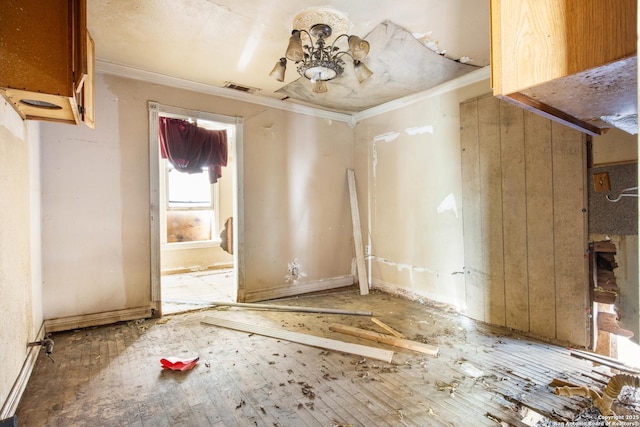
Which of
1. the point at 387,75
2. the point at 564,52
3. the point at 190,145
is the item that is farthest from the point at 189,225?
the point at 564,52

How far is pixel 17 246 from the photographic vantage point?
2.10 meters

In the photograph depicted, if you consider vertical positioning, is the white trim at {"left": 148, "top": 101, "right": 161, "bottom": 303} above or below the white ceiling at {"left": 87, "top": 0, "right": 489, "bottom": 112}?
below

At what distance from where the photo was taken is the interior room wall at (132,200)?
121 inches

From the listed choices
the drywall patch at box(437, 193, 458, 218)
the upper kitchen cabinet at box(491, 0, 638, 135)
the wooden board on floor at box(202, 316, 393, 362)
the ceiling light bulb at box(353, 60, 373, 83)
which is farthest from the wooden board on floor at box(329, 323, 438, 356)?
the ceiling light bulb at box(353, 60, 373, 83)

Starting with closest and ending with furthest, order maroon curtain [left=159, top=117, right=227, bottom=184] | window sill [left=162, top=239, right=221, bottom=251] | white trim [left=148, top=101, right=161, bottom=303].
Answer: white trim [left=148, top=101, right=161, bottom=303] < maroon curtain [left=159, top=117, right=227, bottom=184] < window sill [left=162, top=239, right=221, bottom=251]

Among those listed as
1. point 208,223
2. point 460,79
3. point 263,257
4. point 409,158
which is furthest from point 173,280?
point 460,79

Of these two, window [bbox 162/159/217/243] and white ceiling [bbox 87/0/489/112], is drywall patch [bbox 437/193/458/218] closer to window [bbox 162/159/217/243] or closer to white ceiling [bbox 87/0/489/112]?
white ceiling [bbox 87/0/489/112]

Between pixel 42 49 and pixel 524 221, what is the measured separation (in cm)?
373

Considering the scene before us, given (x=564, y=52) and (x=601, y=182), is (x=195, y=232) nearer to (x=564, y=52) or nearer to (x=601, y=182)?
(x=601, y=182)

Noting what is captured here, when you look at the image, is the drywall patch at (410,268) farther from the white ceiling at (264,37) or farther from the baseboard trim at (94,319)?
the baseboard trim at (94,319)

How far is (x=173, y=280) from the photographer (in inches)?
218

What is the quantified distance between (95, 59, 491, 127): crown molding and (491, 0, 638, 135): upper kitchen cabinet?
2.59 metres

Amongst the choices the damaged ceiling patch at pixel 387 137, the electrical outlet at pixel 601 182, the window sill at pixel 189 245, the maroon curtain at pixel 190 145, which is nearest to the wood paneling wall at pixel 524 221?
the electrical outlet at pixel 601 182

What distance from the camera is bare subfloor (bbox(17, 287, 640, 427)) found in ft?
6.07
